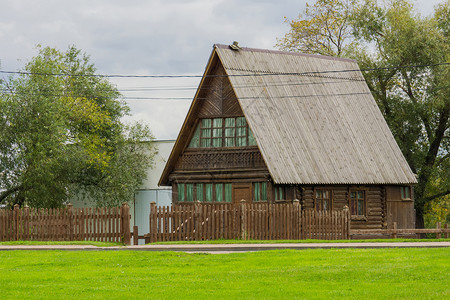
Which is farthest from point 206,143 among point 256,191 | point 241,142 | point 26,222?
point 26,222

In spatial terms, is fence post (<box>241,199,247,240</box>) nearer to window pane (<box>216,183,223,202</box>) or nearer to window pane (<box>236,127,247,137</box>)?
window pane (<box>236,127,247,137</box>)

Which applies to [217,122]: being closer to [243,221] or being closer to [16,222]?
[243,221]

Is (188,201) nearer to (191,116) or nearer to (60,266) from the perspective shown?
(191,116)

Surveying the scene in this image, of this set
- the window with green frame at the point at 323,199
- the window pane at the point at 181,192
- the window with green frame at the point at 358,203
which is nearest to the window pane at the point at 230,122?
the window pane at the point at 181,192

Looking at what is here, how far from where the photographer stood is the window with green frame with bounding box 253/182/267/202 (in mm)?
34344

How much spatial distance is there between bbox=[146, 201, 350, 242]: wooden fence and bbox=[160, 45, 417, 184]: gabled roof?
2868 mm

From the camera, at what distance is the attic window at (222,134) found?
34.9m

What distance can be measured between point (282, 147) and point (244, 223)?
595 centimetres

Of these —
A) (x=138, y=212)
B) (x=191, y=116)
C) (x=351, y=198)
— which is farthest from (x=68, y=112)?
(x=351, y=198)

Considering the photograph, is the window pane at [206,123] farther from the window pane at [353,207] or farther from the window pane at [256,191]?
the window pane at [353,207]

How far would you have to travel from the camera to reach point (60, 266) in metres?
18.1

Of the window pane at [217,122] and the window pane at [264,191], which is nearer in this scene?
the window pane at [264,191]

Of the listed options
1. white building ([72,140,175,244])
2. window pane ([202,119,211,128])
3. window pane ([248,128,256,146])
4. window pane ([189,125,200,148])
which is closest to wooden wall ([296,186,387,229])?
window pane ([248,128,256,146])

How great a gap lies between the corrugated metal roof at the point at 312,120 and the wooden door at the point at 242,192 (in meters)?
2.38
